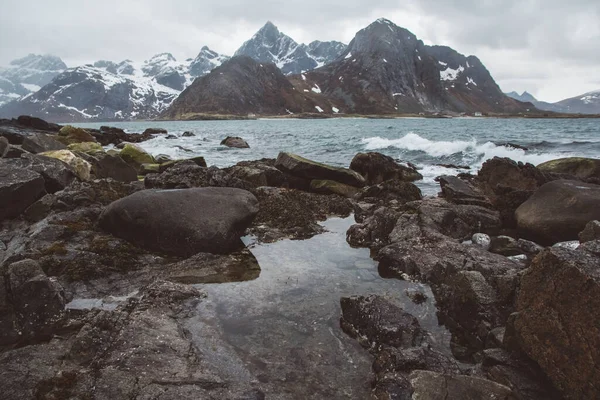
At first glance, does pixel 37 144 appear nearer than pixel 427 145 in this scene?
Yes

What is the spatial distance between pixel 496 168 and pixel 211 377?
16.3 metres

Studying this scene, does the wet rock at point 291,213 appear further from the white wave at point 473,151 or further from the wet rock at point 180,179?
the white wave at point 473,151

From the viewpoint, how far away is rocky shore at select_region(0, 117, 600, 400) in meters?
4.61

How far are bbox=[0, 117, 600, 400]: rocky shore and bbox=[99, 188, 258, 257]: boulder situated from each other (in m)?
0.04

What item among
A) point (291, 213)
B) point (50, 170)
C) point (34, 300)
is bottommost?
point (291, 213)

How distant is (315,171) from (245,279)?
11.4 metres

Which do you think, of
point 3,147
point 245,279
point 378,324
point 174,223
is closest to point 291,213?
point 174,223

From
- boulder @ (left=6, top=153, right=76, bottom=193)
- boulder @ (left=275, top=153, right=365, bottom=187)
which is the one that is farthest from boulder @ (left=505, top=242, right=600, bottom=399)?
boulder @ (left=6, top=153, right=76, bottom=193)

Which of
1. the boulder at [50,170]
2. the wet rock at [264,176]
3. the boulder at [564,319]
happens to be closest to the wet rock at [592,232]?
the boulder at [564,319]

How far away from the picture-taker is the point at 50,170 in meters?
13.8

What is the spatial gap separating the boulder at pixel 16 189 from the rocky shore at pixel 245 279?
6 centimetres

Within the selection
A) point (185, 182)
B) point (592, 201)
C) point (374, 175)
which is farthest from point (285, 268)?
point (374, 175)

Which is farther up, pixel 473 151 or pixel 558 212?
pixel 558 212

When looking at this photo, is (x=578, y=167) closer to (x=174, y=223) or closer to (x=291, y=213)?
(x=291, y=213)
